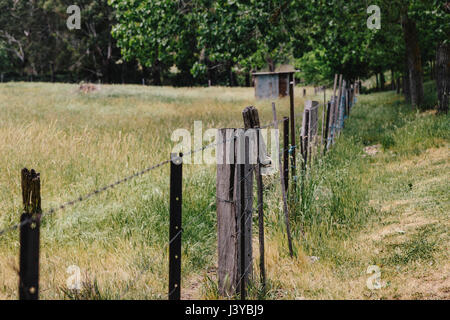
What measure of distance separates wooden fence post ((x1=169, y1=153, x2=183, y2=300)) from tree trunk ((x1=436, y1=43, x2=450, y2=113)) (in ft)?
43.1

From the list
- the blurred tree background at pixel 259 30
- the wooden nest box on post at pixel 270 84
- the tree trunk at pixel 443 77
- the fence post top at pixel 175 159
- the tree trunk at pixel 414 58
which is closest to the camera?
the fence post top at pixel 175 159

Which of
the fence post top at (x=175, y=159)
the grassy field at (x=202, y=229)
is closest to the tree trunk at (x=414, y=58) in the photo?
the grassy field at (x=202, y=229)

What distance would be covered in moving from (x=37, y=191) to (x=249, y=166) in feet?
6.51

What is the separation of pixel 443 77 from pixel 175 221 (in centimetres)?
1396

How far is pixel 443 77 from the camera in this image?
48.8 ft

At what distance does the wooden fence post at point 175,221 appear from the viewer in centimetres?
305

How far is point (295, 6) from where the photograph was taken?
538 inches

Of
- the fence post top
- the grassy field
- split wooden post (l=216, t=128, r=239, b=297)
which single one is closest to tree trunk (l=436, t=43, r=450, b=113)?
the grassy field

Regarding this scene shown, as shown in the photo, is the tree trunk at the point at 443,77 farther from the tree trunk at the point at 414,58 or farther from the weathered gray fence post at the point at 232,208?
the weathered gray fence post at the point at 232,208

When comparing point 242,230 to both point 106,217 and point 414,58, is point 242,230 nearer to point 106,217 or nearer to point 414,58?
point 106,217

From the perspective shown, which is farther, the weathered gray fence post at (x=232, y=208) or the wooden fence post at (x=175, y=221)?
the weathered gray fence post at (x=232, y=208)

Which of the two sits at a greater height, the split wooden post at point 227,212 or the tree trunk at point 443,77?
the tree trunk at point 443,77

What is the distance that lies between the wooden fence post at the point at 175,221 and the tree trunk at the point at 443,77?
1313 centimetres
